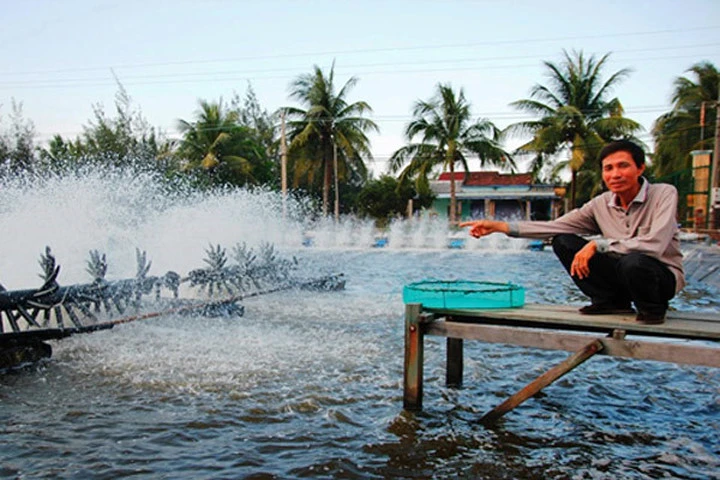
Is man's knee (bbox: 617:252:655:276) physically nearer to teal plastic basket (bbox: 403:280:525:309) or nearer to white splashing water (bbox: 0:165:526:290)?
teal plastic basket (bbox: 403:280:525:309)

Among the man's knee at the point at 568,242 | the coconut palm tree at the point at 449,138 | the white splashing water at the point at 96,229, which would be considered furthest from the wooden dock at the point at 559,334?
the coconut palm tree at the point at 449,138

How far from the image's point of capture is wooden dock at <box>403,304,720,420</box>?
4.11 meters

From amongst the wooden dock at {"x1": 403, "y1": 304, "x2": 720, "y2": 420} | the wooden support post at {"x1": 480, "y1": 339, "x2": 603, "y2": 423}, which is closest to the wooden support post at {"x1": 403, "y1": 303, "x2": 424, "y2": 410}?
the wooden dock at {"x1": 403, "y1": 304, "x2": 720, "y2": 420}

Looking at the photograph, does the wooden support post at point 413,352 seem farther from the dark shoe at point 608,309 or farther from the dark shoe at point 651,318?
the dark shoe at point 651,318

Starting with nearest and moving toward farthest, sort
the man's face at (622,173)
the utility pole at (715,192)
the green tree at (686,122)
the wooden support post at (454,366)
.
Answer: the man's face at (622,173) → the wooden support post at (454,366) → the utility pole at (715,192) → the green tree at (686,122)

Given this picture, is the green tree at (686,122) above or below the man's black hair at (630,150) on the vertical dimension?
above

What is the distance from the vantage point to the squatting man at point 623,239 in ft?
13.6

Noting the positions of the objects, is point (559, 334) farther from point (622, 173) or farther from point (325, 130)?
point (325, 130)

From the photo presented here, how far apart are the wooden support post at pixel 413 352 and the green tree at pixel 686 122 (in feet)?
102

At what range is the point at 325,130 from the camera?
127 ft

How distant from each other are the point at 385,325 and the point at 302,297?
3.48 metres

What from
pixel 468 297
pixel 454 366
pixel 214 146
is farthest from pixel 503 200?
pixel 468 297

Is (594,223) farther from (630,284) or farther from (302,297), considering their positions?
→ (302,297)

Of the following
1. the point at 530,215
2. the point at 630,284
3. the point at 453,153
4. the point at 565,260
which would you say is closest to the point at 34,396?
the point at 565,260
